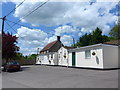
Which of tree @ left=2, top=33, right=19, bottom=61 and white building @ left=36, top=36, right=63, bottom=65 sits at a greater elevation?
tree @ left=2, top=33, right=19, bottom=61

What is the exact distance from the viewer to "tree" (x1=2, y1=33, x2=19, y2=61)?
78.4 feet

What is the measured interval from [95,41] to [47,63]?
21356 millimetres

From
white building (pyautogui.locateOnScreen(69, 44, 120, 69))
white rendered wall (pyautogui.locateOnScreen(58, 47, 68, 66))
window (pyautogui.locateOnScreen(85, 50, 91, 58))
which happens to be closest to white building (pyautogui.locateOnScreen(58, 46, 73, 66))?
white rendered wall (pyautogui.locateOnScreen(58, 47, 68, 66))

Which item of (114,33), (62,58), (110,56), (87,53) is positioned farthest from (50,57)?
(114,33)

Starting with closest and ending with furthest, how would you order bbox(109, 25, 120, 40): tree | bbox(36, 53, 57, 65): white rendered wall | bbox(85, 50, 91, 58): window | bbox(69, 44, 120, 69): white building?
bbox(69, 44, 120, 69): white building, bbox(85, 50, 91, 58): window, bbox(36, 53, 57, 65): white rendered wall, bbox(109, 25, 120, 40): tree

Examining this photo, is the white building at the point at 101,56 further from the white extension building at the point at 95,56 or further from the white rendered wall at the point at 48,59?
the white rendered wall at the point at 48,59

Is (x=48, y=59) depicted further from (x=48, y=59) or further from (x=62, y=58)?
(x=62, y=58)

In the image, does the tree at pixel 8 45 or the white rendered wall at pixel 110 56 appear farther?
the tree at pixel 8 45

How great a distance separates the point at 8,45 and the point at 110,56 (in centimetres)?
1527

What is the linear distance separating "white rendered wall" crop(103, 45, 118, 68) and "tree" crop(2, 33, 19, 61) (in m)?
14.4

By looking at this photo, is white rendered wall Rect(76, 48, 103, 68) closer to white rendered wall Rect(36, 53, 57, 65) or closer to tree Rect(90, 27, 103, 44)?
white rendered wall Rect(36, 53, 57, 65)

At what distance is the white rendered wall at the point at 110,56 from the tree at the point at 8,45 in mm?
14377

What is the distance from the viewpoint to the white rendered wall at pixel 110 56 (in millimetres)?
17433

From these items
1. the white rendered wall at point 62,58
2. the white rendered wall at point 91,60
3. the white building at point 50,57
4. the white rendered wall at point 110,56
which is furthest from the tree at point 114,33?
the white rendered wall at point 110,56
